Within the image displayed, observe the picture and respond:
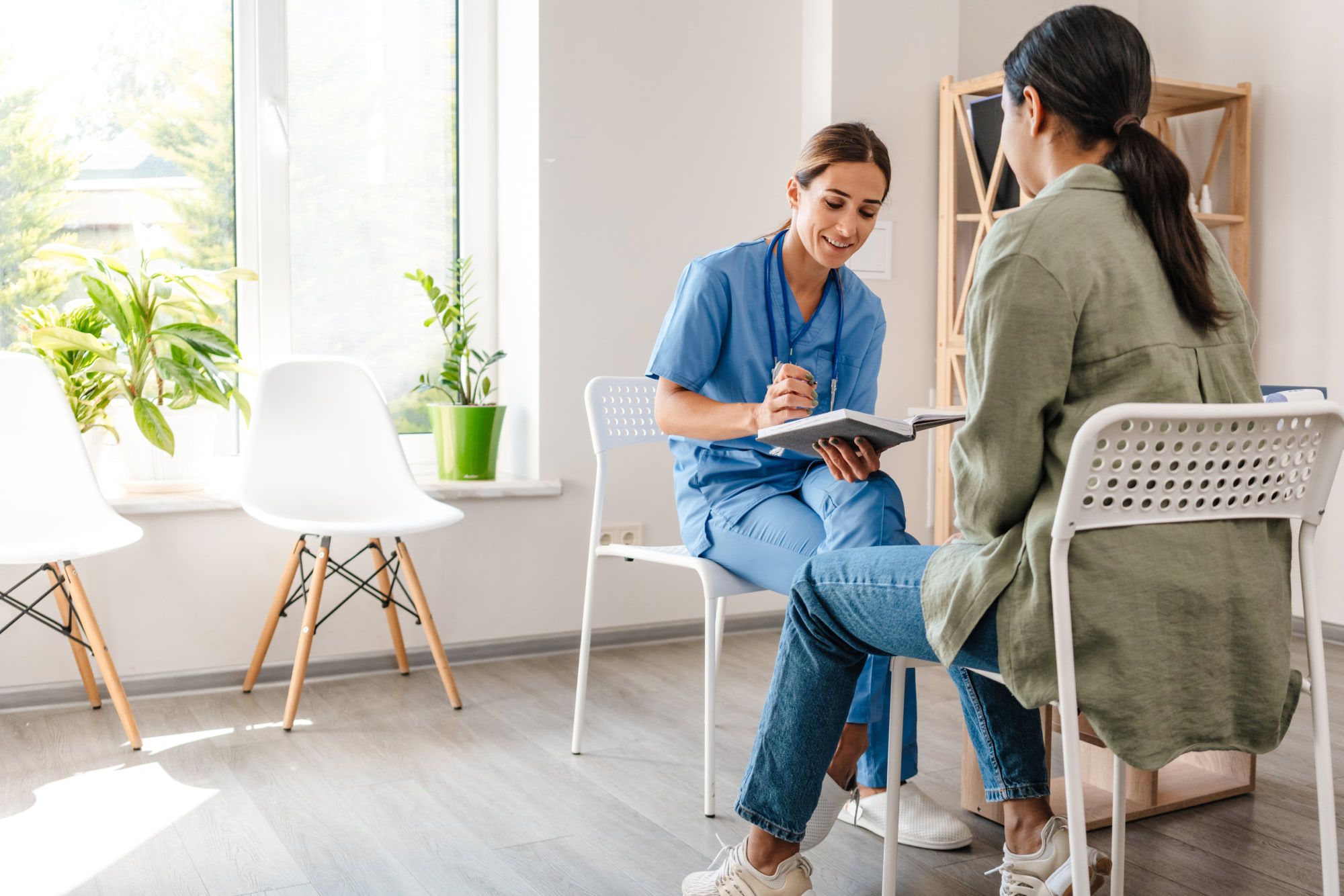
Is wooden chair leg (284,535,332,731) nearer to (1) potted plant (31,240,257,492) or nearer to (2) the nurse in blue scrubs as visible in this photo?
(1) potted plant (31,240,257,492)

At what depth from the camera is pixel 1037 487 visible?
118cm

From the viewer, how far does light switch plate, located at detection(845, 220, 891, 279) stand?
3385 mm

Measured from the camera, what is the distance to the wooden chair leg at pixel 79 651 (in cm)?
247

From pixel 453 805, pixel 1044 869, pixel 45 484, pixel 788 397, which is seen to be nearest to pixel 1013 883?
pixel 1044 869

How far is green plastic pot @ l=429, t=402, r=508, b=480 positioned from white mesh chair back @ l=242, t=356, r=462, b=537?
10.2 inches

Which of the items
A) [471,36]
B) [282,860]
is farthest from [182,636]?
[471,36]

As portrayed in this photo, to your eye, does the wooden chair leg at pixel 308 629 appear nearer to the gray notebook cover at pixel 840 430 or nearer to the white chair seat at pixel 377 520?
the white chair seat at pixel 377 520

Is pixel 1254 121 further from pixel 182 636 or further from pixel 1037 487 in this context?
pixel 182 636

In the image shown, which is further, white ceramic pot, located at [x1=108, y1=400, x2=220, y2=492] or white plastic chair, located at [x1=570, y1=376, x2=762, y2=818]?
white ceramic pot, located at [x1=108, y1=400, x2=220, y2=492]

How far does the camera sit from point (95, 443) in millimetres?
2697

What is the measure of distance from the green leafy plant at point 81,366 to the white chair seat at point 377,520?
0.46 metres

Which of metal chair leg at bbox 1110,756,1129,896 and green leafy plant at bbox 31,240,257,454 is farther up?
green leafy plant at bbox 31,240,257,454

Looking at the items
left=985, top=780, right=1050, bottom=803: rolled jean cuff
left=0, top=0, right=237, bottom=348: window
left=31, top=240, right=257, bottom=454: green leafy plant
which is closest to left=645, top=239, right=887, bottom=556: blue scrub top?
left=985, top=780, right=1050, bottom=803: rolled jean cuff

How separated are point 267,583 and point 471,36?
1.62m
